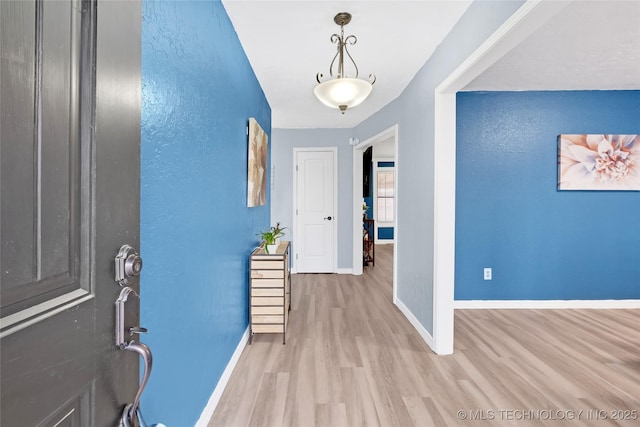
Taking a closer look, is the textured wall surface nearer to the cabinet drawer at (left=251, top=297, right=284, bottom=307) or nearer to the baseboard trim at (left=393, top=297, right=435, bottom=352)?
the baseboard trim at (left=393, top=297, right=435, bottom=352)

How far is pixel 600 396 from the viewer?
1904 millimetres

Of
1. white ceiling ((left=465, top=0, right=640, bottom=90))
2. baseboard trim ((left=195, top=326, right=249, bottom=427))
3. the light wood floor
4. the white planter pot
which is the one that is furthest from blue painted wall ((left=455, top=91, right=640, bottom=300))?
baseboard trim ((left=195, top=326, right=249, bottom=427))

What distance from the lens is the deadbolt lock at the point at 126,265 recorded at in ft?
1.86

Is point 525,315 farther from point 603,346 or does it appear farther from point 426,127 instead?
point 426,127

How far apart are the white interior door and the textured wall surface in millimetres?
1653

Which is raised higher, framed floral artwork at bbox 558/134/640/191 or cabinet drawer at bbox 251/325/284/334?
framed floral artwork at bbox 558/134/640/191

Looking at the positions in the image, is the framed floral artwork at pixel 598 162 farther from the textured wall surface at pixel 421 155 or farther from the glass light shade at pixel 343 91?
the glass light shade at pixel 343 91

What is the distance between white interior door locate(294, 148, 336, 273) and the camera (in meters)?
5.14

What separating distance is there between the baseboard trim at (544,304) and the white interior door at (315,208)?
226 centimetres

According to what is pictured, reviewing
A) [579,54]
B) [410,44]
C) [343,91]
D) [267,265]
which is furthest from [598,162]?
[267,265]

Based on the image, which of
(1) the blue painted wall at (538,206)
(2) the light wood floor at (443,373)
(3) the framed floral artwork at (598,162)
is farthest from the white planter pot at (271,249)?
(3) the framed floral artwork at (598,162)

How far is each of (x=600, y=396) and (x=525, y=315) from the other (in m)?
1.45

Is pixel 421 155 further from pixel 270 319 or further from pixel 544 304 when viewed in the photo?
pixel 544 304

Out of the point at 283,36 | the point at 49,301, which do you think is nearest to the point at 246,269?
the point at 283,36
